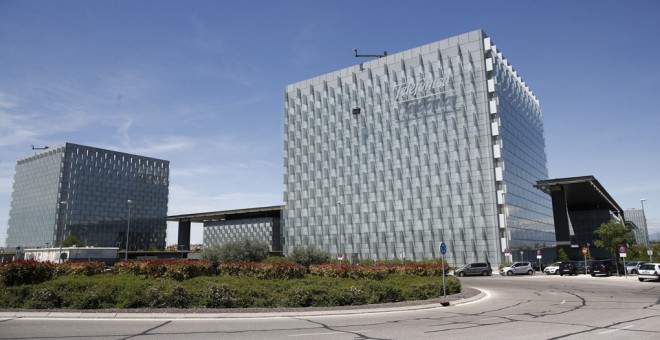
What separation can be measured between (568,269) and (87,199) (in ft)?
489

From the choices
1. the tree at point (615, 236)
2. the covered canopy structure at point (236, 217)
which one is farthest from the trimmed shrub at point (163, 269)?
the covered canopy structure at point (236, 217)

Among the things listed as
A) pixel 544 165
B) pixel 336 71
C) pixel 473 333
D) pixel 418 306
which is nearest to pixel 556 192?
pixel 544 165

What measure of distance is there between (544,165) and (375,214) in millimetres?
45771

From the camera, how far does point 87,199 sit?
152125 millimetres

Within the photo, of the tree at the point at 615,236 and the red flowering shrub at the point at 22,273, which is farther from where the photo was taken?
the tree at the point at 615,236

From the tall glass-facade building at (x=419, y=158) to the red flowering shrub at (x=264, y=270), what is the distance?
1606 inches

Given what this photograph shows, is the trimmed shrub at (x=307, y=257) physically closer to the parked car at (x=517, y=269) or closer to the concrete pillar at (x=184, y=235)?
the parked car at (x=517, y=269)

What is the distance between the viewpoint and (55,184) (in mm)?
148000

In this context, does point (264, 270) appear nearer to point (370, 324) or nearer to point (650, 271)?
point (370, 324)

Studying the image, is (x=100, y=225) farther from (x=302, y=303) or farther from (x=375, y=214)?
(x=302, y=303)

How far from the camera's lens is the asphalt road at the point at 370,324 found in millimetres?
12844

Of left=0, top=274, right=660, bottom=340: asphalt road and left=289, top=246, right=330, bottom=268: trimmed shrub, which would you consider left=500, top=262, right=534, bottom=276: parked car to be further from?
left=0, top=274, right=660, bottom=340: asphalt road

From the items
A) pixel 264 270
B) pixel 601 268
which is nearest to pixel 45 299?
pixel 264 270

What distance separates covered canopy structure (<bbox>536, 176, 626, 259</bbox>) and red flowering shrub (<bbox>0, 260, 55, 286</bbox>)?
7039cm
